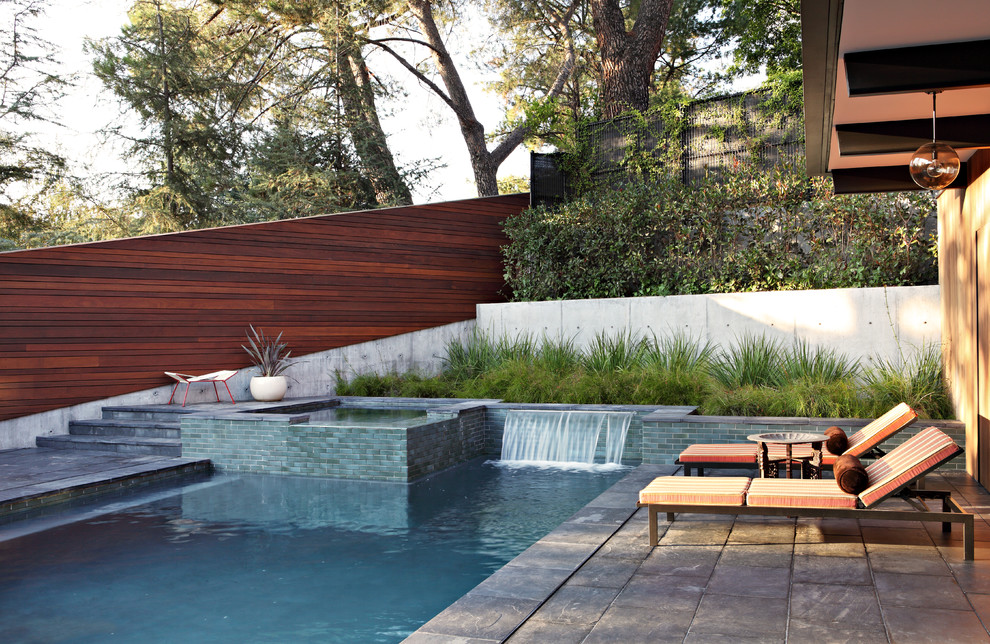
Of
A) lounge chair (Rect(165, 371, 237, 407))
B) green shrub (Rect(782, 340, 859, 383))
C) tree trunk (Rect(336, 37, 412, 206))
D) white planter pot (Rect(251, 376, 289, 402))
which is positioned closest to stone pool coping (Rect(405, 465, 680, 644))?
green shrub (Rect(782, 340, 859, 383))

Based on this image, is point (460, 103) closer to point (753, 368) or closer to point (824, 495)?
point (753, 368)

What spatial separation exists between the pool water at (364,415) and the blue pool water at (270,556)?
1427 millimetres

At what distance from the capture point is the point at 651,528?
495cm

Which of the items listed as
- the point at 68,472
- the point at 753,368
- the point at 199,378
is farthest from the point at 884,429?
the point at 199,378

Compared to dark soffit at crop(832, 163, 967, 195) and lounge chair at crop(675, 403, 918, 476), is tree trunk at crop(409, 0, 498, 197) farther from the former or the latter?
lounge chair at crop(675, 403, 918, 476)

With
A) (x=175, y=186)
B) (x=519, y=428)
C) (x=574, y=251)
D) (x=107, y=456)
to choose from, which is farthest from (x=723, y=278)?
(x=175, y=186)

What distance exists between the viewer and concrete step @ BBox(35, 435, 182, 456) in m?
9.17

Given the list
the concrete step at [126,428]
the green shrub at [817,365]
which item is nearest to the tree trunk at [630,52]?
the green shrub at [817,365]

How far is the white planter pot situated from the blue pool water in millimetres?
3268

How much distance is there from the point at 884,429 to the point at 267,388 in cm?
815

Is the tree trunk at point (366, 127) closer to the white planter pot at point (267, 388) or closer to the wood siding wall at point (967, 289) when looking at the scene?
the white planter pot at point (267, 388)

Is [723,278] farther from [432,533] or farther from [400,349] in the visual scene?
[432,533]

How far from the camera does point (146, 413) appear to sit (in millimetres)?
10102

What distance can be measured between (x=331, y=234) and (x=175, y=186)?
867 cm
